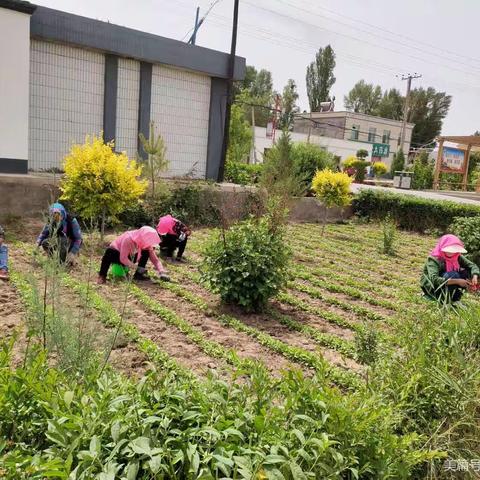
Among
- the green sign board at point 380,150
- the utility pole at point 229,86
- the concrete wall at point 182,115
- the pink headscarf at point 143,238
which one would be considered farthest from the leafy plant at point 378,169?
the pink headscarf at point 143,238

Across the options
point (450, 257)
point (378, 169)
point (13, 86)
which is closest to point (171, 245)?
point (450, 257)

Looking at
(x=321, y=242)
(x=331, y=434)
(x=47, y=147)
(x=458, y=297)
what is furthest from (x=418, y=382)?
(x=47, y=147)

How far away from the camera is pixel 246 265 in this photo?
5.71 metres

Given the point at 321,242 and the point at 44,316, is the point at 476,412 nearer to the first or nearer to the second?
the point at 44,316

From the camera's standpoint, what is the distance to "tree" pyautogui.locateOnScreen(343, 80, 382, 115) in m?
74.0

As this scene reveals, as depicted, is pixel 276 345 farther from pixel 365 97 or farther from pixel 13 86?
pixel 365 97

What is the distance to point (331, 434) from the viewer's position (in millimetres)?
2023

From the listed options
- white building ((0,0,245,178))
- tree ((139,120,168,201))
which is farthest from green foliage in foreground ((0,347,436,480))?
white building ((0,0,245,178))

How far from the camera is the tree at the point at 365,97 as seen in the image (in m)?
74.0

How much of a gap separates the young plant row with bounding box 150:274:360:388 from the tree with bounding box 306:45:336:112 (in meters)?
58.2

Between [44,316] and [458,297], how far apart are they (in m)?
4.76

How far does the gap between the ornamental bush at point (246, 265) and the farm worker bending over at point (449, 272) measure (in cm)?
171

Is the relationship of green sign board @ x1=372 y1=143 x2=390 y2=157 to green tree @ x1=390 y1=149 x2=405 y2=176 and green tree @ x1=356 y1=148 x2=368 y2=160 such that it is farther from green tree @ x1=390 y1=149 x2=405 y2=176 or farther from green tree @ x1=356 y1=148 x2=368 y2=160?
green tree @ x1=390 y1=149 x2=405 y2=176

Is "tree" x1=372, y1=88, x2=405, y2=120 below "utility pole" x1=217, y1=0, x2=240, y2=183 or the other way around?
the other way around
